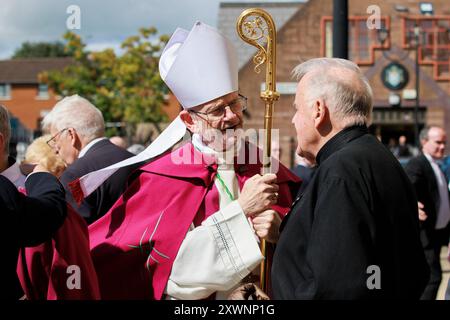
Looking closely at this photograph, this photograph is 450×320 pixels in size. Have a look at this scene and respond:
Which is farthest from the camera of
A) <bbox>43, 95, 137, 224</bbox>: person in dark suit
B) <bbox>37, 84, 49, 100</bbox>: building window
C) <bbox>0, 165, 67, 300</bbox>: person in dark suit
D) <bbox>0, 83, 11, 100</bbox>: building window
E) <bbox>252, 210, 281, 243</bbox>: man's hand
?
<bbox>0, 83, 11, 100</bbox>: building window

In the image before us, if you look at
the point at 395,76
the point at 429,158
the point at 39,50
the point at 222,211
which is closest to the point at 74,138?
the point at 222,211

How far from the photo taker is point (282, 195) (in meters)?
3.98

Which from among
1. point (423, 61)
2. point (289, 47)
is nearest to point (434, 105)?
point (423, 61)

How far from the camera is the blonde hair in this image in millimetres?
5297

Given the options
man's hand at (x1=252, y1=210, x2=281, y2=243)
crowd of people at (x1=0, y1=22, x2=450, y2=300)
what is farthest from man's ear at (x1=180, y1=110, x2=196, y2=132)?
man's hand at (x1=252, y1=210, x2=281, y2=243)

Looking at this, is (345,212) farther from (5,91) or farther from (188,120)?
(5,91)

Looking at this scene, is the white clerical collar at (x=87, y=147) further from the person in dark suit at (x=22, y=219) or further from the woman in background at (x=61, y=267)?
the person in dark suit at (x=22, y=219)

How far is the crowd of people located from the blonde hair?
0.35 m

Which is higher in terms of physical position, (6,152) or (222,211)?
(6,152)

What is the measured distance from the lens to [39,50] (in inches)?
3305

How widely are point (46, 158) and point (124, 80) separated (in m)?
23.3

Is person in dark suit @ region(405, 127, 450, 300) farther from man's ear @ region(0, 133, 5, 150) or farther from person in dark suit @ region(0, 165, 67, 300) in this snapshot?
man's ear @ region(0, 133, 5, 150)

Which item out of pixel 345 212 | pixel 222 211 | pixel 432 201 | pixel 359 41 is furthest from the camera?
pixel 359 41
